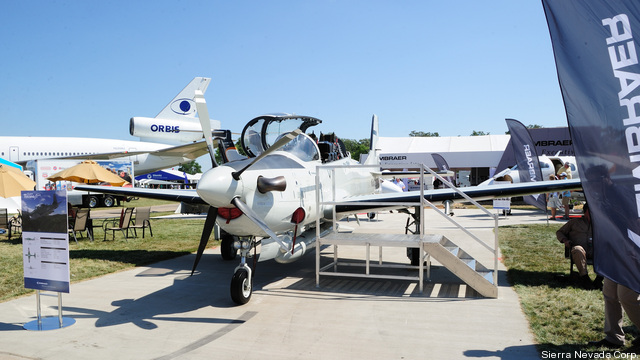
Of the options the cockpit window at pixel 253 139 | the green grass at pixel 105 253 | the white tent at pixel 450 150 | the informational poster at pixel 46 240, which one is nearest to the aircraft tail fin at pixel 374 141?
the green grass at pixel 105 253

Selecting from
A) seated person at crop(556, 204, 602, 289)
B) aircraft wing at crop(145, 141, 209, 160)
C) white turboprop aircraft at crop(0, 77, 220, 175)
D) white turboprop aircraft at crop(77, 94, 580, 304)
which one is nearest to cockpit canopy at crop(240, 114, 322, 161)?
white turboprop aircraft at crop(77, 94, 580, 304)

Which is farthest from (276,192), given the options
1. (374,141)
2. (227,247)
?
(374,141)

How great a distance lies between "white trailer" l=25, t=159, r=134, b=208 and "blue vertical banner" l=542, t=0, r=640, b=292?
18868mm

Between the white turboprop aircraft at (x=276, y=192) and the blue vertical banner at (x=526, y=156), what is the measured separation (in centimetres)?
816

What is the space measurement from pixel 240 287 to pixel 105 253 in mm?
6468

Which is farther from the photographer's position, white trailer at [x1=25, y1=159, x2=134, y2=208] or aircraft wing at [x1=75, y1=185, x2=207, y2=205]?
white trailer at [x1=25, y1=159, x2=134, y2=208]

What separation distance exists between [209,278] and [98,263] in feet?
10.5

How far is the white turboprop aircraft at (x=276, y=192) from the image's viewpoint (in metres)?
5.92

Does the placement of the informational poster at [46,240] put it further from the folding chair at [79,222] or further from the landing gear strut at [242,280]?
→ the folding chair at [79,222]

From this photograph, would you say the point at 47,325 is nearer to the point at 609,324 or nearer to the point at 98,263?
the point at 98,263

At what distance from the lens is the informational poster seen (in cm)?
549

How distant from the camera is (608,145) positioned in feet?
12.2

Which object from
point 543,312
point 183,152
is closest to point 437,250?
point 543,312

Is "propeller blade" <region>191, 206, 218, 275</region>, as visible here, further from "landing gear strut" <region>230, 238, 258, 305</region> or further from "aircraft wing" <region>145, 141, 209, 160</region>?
"aircraft wing" <region>145, 141, 209, 160</region>
